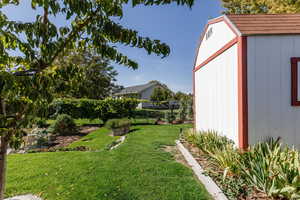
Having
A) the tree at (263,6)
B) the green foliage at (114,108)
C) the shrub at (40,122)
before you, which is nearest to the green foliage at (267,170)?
the shrub at (40,122)

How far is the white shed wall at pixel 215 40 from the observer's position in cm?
455

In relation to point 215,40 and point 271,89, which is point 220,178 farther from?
point 215,40

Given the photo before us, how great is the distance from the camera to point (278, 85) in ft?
12.8

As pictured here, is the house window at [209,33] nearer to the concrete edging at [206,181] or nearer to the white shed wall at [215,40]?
the white shed wall at [215,40]

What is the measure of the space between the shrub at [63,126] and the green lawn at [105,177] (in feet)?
12.5

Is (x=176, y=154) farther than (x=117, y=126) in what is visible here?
No

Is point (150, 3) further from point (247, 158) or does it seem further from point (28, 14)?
point (247, 158)

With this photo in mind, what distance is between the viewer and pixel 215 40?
17.8ft

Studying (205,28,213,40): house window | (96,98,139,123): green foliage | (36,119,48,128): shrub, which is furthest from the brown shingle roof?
(96,98,139,123): green foliage

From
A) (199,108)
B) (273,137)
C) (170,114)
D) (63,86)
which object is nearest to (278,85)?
(273,137)

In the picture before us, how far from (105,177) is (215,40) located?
5401mm

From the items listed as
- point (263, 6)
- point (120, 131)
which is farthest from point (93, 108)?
point (263, 6)

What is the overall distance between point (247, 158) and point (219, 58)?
10.3 ft

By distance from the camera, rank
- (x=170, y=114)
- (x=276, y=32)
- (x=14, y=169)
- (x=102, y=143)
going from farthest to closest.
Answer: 1. (x=170, y=114)
2. (x=102, y=143)
3. (x=14, y=169)
4. (x=276, y=32)
